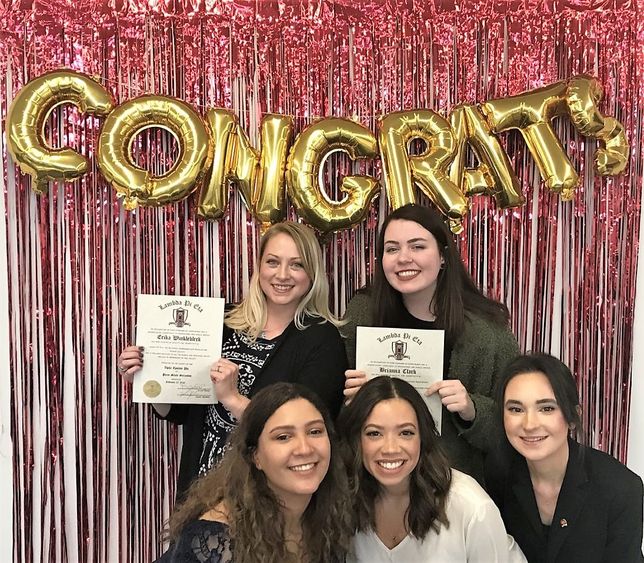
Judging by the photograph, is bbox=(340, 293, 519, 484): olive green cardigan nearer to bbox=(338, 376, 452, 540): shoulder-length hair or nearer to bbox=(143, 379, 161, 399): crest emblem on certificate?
bbox=(338, 376, 452, 540): shoulder-length hair

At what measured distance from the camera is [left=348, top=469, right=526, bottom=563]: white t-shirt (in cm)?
159

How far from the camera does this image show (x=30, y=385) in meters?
2.24

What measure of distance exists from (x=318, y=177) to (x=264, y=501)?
1.11 meters

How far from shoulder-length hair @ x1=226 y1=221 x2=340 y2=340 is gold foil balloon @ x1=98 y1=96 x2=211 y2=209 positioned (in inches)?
14.1

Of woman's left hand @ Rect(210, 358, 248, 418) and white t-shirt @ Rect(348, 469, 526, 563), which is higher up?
woman's left hand @ Rect(210, 358, 248, 418)

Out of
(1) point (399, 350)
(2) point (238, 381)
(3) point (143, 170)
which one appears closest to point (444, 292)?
(1) point (399, 350)

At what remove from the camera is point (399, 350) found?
1858 millimetres

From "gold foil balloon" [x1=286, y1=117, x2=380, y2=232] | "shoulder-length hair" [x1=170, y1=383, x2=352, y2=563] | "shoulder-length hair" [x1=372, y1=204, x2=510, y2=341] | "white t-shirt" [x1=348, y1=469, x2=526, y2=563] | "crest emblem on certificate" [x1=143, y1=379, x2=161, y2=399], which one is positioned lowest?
"white t-shirt" [x1=348, y1=469, x2=526, y2=563]

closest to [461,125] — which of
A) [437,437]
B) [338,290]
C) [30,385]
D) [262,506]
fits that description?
[338,290]

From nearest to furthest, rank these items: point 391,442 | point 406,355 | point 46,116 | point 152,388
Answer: point 391,442 < point 406,355 < point 152,388 < point 46,116

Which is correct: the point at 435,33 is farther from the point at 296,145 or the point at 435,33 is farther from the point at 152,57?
the point at 152,57

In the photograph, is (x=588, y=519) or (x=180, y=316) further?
(x=180, y=316)

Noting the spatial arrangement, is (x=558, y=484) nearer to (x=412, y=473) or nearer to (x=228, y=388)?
(x=412, y=473)

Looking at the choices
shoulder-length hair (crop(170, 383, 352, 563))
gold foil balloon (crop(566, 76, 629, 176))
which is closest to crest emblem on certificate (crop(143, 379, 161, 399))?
shoulder-length hair (crop(170, 383, 352, 563))
